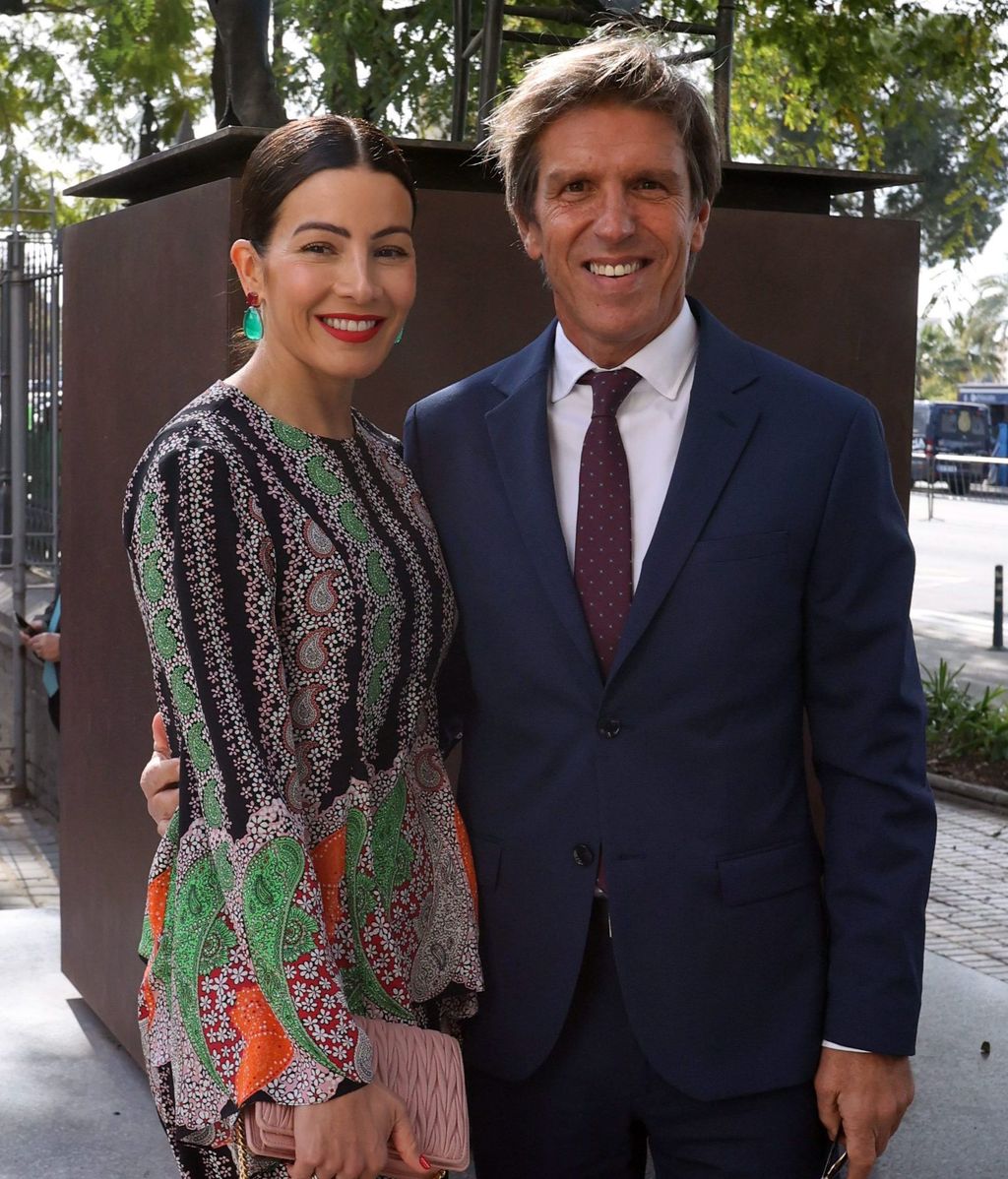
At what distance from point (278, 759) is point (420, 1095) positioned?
1.67 feet

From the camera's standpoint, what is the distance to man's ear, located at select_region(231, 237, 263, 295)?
2.40 meters

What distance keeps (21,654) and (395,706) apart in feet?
23.3

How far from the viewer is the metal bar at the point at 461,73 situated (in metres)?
6.27

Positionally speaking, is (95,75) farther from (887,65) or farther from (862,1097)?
(862,1097)

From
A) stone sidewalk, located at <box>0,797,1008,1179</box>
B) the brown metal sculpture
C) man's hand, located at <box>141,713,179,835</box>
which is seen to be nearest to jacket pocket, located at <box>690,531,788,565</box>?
man's hand, located at <box>141,713,179,835</box>

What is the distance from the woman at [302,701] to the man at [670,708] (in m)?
0.13

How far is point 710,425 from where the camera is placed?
2.40m

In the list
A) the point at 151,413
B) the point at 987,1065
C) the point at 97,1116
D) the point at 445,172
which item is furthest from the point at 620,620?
the point at 987,1065

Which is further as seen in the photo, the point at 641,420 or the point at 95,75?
the point at 95,75

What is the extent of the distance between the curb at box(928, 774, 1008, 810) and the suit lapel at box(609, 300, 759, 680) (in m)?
7.50

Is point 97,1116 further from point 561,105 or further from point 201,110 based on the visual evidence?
point 201,110

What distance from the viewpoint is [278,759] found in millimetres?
2139

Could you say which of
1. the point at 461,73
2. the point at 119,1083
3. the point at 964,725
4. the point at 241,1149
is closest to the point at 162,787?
the point at 241,1149

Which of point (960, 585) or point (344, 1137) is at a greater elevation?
point (344, 1137)
